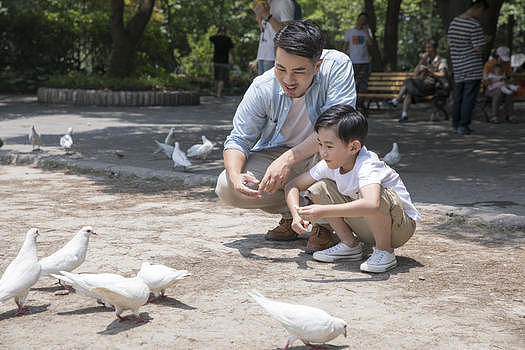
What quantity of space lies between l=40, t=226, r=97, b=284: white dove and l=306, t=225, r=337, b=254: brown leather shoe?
152 cm

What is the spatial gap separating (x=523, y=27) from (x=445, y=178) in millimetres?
34701

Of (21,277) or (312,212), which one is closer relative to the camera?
(21,277)

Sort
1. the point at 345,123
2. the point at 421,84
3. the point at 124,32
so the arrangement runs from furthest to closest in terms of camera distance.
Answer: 1. the point at 124,32
2. the point at 421,84
3. the point at 345,123

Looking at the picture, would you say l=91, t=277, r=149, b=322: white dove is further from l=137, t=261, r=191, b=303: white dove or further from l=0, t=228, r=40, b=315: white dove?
l=0, t=228, r=40, b=315: white dove

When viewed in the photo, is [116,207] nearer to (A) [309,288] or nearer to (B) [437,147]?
(A) [309,288]

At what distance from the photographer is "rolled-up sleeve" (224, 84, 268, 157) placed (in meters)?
4.69

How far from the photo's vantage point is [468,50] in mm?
11195

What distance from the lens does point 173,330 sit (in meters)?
3.23

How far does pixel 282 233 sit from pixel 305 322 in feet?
7.01

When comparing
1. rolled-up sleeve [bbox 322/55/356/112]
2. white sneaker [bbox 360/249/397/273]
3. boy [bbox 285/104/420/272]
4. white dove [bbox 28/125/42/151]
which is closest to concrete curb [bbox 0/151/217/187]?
white dove [bbox 28/125/42/151]

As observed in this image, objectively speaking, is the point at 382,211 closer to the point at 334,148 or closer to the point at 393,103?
the point at 334,148

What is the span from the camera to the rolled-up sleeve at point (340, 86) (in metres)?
4.55

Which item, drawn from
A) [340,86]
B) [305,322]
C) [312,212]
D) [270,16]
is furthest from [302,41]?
[270,16]

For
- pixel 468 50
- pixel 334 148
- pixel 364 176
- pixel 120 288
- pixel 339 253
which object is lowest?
pixel 339 253
